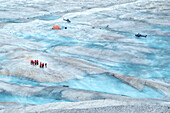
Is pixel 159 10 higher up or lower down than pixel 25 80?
higher up

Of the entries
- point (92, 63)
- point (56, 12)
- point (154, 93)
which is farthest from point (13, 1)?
point (154, 93)

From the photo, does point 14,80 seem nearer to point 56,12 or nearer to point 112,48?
point 112,48

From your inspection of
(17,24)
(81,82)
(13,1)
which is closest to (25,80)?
(81,82)

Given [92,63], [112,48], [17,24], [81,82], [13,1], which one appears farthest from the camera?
[13,1]

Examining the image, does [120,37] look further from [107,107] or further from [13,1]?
[13,1]

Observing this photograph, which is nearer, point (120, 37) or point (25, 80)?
point (25, 80)

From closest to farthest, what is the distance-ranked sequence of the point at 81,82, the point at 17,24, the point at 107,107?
the point at 107,107, the point at 81,82, the point at 17,24
